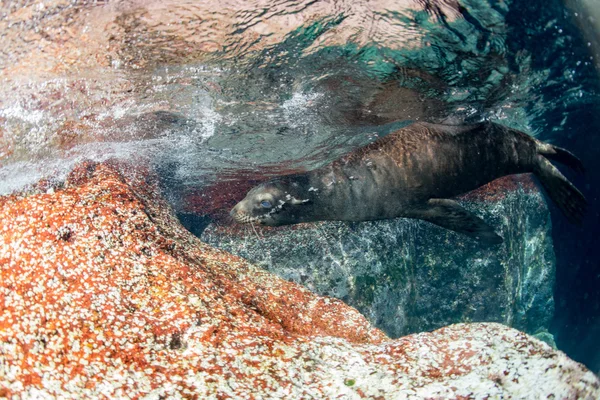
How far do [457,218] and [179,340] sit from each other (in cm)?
503

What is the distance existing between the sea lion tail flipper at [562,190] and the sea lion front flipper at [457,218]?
6.21 ft

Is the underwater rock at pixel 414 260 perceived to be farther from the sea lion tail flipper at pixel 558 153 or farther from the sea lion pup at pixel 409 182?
the sea lion tail flipper at pixel 558 153

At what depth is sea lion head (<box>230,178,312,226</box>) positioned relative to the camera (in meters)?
6.17

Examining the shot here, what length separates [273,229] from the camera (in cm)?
786

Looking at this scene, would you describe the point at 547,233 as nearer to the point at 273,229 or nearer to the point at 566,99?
the point at 566,99

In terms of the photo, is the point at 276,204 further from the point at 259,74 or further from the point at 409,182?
the point at 409,182

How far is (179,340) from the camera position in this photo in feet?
10.3

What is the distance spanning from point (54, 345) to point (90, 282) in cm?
68

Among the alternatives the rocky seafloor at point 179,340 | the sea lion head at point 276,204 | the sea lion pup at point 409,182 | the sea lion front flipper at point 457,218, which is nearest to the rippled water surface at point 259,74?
the sea lion pup at point 409,182

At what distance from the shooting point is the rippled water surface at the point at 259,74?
4.12m

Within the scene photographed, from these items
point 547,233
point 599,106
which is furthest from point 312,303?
point 599,106

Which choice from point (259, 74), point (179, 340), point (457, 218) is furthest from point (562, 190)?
point (179, 340)

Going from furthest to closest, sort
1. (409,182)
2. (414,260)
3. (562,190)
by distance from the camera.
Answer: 1. (414,260)
2. (562,190)
3. (409,182)

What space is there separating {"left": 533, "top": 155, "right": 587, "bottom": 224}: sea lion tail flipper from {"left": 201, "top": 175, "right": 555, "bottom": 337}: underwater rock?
66.3 inches
